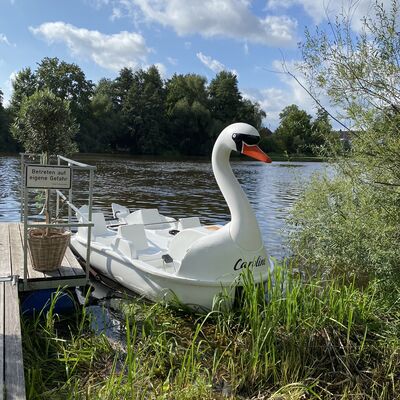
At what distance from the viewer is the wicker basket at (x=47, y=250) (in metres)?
5.40

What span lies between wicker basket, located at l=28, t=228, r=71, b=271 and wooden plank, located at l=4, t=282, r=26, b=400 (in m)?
0.54

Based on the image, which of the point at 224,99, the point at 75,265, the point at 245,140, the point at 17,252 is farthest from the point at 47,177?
the point at 224,99

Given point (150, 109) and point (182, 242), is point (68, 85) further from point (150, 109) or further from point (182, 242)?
point (182, 242)

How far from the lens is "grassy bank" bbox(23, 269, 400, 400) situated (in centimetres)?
391

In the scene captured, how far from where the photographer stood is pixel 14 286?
5031 mm

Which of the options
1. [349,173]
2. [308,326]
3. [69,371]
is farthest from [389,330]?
[69,371]

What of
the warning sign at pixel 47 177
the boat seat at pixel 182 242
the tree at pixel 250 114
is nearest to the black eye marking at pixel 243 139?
the boat seat at pixel 182 242

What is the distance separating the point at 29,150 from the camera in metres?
7.10

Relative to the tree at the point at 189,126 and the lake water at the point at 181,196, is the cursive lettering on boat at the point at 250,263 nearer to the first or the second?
the lake water at the point at 181,196

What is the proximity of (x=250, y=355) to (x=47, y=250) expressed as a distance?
8.76 feet

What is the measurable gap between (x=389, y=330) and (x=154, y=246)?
4007mm

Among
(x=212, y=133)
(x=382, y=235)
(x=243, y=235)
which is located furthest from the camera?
(x=212, y=133)

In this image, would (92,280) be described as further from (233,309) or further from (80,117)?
(80,117)

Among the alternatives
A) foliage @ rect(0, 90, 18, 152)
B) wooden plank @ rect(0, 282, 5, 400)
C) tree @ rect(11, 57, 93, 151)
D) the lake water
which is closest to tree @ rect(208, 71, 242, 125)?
tree @ rect(11, 57, 93, 151)
